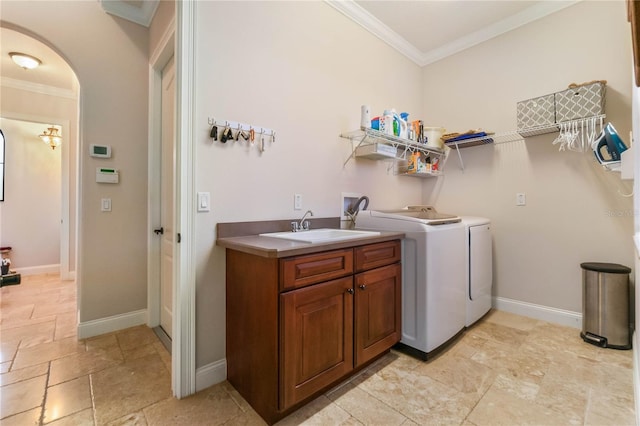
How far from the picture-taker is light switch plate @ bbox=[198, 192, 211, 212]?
5.21 ft

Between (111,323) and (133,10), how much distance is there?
2711 millimetres

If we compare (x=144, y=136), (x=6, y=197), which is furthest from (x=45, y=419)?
(x=6, y=197)

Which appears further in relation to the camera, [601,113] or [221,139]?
[601,113]

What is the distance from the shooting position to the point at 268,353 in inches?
50.6

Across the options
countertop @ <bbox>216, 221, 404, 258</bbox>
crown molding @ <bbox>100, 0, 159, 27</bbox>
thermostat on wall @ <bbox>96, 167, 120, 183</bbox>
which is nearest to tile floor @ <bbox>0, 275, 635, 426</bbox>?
countertop @ <bbox>216, 221, 404, 258</bbox>

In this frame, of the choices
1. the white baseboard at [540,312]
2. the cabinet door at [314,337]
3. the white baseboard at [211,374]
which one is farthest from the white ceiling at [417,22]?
the white baseboard at [211,374]

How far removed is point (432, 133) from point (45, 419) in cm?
358

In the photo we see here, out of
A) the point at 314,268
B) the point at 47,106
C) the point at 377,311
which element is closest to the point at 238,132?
the point at 314,268

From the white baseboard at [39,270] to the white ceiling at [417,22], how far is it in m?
2.78

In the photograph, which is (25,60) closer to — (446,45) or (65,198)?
(65,198)

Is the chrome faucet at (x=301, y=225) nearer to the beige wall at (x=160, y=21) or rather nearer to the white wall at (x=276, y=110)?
the white wall at (x=276, y=110)

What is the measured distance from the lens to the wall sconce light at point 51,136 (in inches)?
170

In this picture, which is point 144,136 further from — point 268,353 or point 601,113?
point 601,113

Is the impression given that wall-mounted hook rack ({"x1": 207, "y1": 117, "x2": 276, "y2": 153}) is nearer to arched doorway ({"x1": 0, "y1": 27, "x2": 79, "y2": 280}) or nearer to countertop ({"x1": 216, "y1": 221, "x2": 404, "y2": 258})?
countertop ({"x1": 216, "y1": 221, "x2": 404, "y2": 258})
